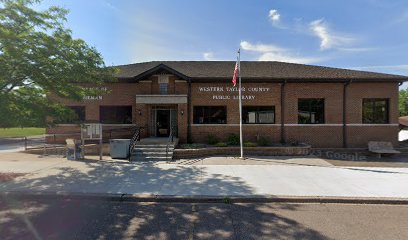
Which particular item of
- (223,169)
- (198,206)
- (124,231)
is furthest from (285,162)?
(124,231)

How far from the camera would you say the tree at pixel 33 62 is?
7.31 m

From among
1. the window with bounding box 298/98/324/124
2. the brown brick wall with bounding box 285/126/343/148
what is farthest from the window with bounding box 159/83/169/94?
the window with bounding box 298/98/324/124

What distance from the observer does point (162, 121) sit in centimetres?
1669

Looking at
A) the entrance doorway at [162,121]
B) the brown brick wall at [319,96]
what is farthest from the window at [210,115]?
the brown brick wall at [319,96]

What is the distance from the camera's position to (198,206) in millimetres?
6168

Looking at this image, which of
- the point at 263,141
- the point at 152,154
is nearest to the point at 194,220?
the point at 152,154

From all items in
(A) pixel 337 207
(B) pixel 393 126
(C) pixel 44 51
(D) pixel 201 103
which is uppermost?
(C) pixel 44 51

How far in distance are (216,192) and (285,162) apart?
18.7 ft

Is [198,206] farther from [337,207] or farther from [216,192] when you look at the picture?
[337,207]

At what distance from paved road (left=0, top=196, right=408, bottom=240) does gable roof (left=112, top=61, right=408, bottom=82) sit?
35.1ft

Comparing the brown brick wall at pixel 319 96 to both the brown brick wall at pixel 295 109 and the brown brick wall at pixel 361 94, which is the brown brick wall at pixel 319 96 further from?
the brown brick wall at pixel 361 94

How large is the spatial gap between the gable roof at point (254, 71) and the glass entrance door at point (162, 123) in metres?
2.82

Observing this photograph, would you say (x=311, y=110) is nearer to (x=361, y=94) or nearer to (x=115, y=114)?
(x=361, y=94)

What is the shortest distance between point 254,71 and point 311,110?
15.9ft
